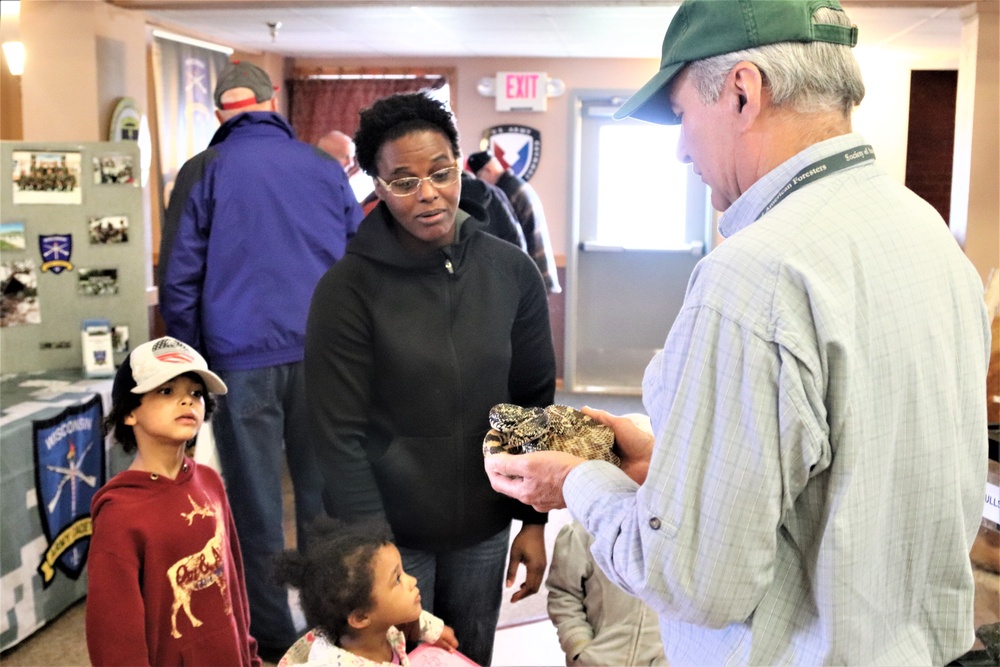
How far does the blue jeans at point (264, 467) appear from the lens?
9.07ft

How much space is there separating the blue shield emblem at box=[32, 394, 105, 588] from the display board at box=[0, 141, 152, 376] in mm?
285

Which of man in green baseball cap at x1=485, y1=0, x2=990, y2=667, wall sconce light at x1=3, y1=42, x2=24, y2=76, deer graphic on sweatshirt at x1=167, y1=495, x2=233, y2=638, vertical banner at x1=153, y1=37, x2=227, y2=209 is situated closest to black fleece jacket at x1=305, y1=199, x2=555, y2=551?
deer graphic on sweatshirt at x1=167, y1=495, x2=233, y2=638

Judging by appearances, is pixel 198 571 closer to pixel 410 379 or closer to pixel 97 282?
pixel 410 379

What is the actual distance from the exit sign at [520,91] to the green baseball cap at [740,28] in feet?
19.6

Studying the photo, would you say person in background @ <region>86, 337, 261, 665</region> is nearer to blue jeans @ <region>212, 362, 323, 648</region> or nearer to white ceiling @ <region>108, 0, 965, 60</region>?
blue jeans @ <region>212, 362, 323, 648</region>

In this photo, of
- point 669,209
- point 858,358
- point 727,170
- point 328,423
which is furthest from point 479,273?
point 669,209

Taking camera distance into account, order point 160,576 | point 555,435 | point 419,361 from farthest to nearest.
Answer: point 160,576 → point 419,361 → point 555,435

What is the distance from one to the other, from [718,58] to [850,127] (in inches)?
5.7

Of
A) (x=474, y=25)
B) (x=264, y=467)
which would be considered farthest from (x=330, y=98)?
(x=264, y=467)

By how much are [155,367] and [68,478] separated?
1.20m

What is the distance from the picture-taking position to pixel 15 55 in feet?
13.3

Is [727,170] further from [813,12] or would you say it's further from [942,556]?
[942,556]

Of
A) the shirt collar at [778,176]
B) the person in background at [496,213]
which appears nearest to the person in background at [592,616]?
the shirt collar at [778,176]

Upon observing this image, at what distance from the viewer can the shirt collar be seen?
912 millimetres
